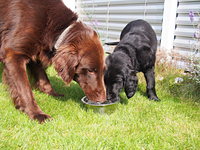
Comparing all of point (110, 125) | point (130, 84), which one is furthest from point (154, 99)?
point (110, 125)

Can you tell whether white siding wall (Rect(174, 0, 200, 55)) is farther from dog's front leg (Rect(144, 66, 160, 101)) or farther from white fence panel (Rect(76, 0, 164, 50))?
dog's front leg (Rect(144, 66, 160, 101))

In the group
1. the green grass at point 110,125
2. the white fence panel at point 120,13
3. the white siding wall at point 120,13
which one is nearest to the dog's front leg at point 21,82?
the green grass at point 110,125

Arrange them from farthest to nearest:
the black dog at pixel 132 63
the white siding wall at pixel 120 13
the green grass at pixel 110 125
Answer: the white siding wall at pixel 120 13
the black dog at pixel 132 63
the green grass at pixel 110 125

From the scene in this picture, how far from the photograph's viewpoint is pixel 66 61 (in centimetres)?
198

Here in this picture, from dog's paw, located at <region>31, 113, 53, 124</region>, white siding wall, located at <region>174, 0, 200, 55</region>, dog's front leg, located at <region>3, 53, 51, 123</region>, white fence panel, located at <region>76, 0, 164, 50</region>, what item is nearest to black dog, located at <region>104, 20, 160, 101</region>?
dog's paw, located at <region>31, 113, 53, 124</region>

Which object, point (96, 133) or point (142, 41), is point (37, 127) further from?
point (142, 41)

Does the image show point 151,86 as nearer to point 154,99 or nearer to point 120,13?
point 154,99

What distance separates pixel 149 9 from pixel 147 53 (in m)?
2.23

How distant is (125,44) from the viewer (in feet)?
9.50

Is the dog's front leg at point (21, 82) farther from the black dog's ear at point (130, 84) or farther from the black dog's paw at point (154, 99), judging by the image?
the black dog's paw at point (154, 99)

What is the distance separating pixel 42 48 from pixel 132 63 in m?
1.27

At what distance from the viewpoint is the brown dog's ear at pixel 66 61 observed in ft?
6.47

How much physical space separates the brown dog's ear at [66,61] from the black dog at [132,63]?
618mm

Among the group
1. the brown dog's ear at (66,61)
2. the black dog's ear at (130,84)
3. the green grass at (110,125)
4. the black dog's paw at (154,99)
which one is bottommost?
the black dog's paw at (154,99)
